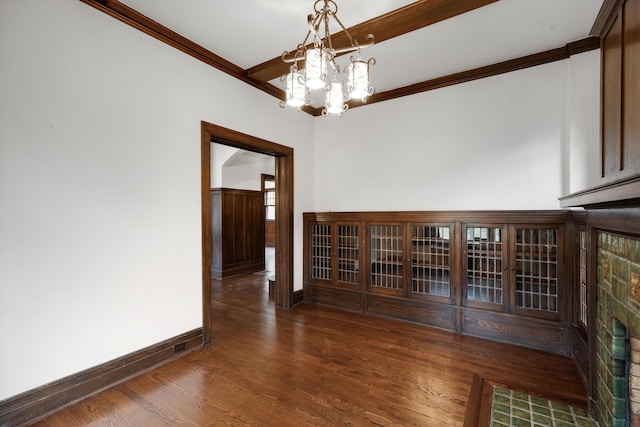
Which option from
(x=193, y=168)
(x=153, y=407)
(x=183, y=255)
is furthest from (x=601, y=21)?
(x=153, y=407)

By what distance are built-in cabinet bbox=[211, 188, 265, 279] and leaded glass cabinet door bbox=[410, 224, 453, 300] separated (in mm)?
3940

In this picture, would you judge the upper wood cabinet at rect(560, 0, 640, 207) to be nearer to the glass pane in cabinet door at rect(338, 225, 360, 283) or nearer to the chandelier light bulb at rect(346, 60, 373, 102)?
the chandelier light bulb at rect(346, 60, 373, 102)

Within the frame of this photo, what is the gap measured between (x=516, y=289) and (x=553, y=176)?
48.4 inches

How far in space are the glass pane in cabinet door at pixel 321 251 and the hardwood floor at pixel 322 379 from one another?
949mm

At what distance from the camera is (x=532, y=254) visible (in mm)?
3055

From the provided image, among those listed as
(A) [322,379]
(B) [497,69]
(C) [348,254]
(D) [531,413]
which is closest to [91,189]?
(A) [322,379]

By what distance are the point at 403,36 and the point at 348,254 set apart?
268cm

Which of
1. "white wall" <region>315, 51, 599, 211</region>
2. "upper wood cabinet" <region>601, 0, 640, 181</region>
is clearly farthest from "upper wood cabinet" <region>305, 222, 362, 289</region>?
"upper wood cabinet" <region>601, 0, 640, 181</region>

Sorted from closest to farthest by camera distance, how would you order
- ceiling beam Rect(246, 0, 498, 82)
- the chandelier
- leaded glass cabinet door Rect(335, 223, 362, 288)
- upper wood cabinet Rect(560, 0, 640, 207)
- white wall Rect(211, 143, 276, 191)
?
upper wood cabinet Rect(560, 0, 640, 207) → the chandelier → ceiling beam Rect(246, 0, 498, 82) → leaded glass cabinet door Rect(335, 223, 362, 288) → white wall Rect(211, 143, 276, 191)

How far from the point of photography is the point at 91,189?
226cm

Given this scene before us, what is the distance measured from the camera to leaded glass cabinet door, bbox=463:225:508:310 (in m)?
3.19

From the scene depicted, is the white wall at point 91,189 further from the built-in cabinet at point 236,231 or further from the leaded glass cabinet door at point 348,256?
the built-in cabinet at point 236,231

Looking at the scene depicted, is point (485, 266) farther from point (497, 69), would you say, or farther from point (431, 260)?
point (497, 69)

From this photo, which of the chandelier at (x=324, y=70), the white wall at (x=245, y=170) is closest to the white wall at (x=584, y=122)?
the chandelier at (x=324, y=70)
